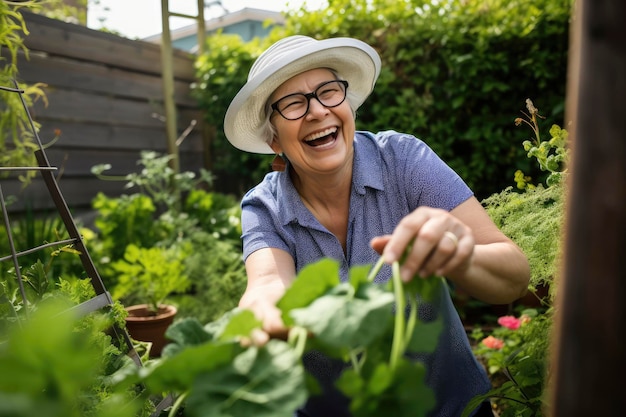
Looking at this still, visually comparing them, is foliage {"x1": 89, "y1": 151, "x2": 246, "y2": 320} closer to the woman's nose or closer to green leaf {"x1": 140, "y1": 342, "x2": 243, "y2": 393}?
the woman's nose

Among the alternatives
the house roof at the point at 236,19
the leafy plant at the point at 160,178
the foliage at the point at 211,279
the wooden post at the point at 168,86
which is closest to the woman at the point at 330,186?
the foliage at the point at 211,279

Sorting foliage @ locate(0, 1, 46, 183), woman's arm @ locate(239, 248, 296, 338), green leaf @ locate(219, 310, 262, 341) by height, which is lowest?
woman's arm @ locate(239, 248, 296, 338)

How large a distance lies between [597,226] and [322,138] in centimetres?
120

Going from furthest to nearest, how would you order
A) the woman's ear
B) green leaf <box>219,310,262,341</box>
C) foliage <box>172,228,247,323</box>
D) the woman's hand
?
foliage <box>172,228,247,323</box> → the woman's ear → the woman's hand → green leaf <box>219,310,262,341</box>

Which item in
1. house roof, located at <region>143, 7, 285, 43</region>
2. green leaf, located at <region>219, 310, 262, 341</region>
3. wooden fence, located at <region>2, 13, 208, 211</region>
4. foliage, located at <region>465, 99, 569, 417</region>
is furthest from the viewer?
house roof, located at <region>143, 7, 285, 43</region>

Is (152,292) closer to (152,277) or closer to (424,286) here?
(152,277)

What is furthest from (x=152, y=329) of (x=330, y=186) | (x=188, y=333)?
(x=188, y=333)

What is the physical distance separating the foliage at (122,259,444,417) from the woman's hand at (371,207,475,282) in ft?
0.24

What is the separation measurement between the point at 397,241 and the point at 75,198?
3906 mm

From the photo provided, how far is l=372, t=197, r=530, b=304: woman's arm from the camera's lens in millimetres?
679

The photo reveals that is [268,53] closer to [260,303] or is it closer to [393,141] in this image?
[393,141]

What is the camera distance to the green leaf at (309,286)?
587 mm

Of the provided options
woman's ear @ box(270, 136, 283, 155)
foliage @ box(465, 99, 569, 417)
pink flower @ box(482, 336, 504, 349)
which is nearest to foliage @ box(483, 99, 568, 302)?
foliage @ box(465, 99, 569, 417)

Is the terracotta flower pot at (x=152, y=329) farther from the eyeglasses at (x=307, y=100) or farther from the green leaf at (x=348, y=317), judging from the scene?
the green leaf at (x=348, y=317)
